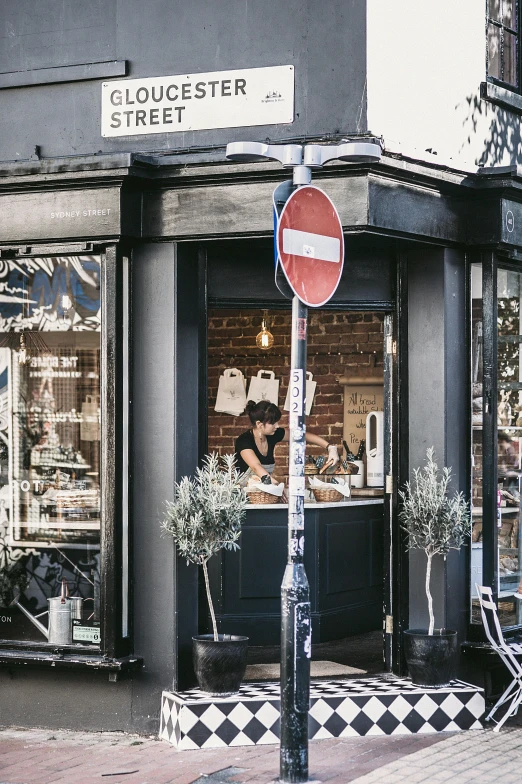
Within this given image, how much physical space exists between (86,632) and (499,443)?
3462mm

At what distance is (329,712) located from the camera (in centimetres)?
730

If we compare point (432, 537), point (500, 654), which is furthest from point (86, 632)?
point (500, 654)

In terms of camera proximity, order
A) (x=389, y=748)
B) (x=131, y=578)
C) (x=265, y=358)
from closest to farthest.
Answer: (x=389, y=748)
(x=131, y=578)
(x=265, y=358)

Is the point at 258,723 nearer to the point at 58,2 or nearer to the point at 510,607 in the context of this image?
the point at 510,607

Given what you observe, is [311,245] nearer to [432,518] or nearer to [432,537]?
[432,518]

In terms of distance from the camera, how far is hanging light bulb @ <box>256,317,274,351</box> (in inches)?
451

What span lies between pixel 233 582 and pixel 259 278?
264 cm

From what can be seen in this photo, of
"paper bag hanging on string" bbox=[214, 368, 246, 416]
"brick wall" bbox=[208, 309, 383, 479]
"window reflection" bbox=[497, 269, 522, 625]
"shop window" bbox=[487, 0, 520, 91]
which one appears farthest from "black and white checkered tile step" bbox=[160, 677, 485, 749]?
"shop window" bbox=[487, 0, 520, 91]

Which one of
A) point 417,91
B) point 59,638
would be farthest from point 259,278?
point 59,638

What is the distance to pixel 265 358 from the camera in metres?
11.8

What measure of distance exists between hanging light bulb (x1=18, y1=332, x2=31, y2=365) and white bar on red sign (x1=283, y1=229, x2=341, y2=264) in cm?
285

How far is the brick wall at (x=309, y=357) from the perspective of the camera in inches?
450

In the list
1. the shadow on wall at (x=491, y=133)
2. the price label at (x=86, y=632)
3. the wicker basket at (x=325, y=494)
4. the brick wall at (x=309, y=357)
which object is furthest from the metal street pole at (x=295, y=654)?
the brick wall at (x=309, y=357)

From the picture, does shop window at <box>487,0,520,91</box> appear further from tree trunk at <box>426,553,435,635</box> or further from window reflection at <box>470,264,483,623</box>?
tree trunk at <box>426,553,435,635</box>
